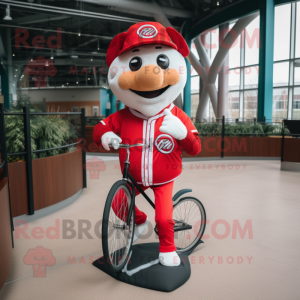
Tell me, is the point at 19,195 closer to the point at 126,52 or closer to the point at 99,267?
the point at 99,267

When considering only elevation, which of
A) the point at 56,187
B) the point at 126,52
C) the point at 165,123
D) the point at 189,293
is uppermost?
the point at 126,52

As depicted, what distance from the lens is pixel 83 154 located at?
15.9 feet

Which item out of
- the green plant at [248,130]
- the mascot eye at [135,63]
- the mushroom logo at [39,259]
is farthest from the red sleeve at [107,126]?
the green plant at [248,130]

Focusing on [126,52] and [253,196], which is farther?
[253,196]

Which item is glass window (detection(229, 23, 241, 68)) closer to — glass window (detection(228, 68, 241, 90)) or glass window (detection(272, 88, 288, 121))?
glass window (detection(228, 68, 241, 90))

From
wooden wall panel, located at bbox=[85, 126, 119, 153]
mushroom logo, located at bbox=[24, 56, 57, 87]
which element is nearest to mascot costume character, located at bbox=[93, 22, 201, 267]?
wooden wall panel, located at bbox=[85, 126, 119, 153]

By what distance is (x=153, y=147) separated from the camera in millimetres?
2158

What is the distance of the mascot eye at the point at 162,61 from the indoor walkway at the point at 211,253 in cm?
161

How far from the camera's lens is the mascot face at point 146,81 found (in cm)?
205

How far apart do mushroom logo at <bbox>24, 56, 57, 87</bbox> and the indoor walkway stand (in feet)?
64.0

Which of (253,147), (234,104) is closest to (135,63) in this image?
(253,147)

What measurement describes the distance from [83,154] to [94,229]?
1.94 metres

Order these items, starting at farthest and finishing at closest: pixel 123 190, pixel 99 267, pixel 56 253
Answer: pixel 56 253 < pixel 99 267 < pixel 123 190

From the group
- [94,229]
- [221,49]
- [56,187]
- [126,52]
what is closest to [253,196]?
[94,229]
